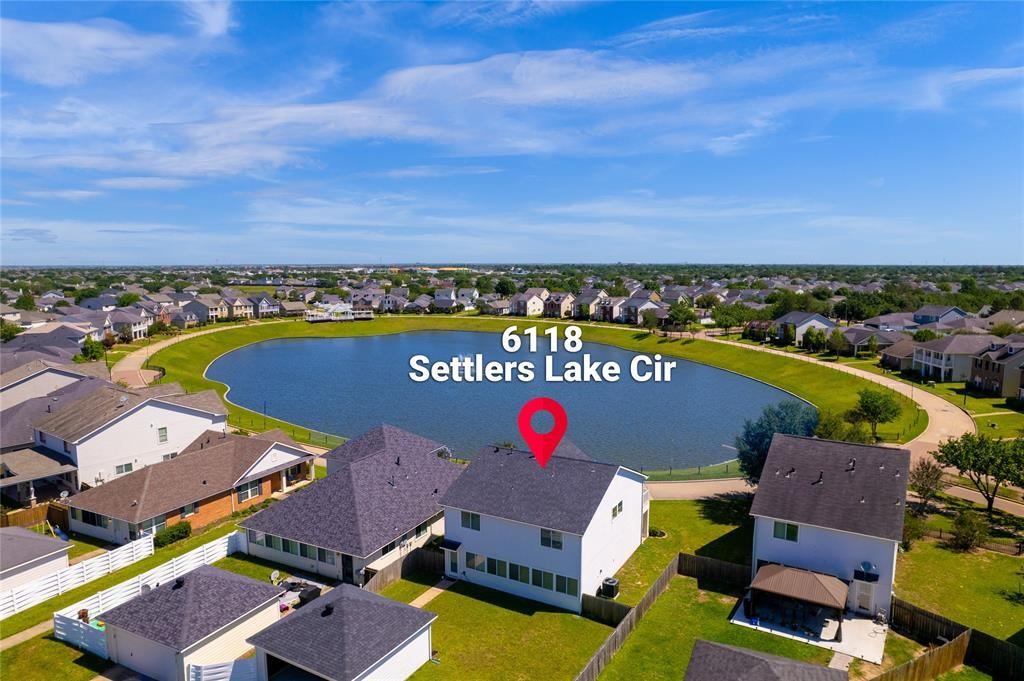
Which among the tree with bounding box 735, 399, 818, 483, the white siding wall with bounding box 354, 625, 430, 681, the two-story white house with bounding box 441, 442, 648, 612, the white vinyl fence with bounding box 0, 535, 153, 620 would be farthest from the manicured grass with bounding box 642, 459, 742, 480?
the white vinyl fence with bounding box 0, 535, 153, 620

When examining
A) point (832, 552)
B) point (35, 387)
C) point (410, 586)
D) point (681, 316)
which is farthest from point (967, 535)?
point (681, 316)

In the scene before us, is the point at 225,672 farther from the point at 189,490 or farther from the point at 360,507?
the point at 189,490

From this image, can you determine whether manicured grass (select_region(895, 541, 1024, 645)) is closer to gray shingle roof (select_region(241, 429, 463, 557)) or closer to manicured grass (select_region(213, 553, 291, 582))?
gray shingle roof (select_region(241, 429, 463, 557))

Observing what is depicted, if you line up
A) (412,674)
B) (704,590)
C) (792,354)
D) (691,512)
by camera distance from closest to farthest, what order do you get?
(412,674) < (704,590) < (691,512) < (792,354)

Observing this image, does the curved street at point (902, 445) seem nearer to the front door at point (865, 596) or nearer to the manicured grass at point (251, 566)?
Result: the front door at point (865, 596)

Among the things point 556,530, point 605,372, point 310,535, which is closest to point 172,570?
point 310,535

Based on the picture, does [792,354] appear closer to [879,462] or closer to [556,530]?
[879,462]

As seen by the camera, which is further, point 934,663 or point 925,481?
point 925,481
